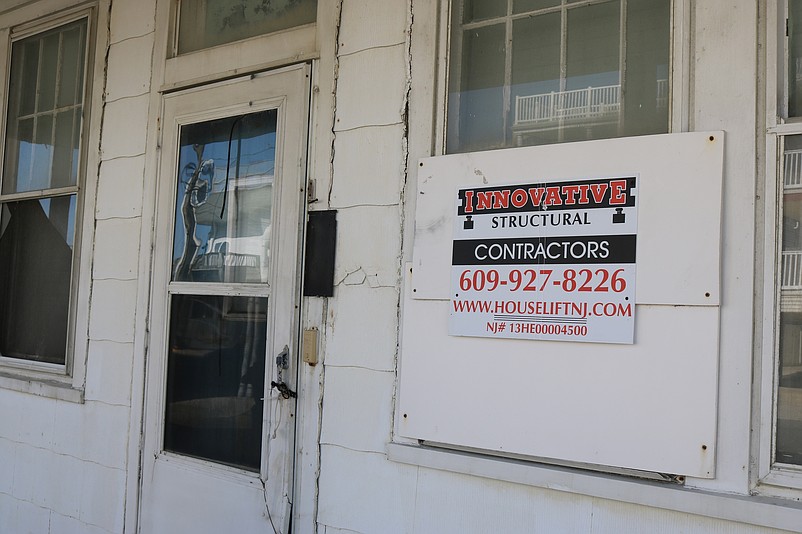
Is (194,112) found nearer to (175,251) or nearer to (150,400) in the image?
(175,251)

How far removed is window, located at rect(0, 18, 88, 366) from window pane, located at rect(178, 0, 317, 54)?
80 cm

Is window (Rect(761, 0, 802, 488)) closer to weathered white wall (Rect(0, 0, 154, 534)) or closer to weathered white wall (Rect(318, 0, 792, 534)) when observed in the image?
weathered white wall (Rect(318, 0, 792, 534))

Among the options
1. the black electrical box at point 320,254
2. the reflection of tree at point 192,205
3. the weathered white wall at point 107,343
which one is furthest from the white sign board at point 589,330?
the weathered white wall at point 107,343

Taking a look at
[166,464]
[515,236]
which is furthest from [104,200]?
[515,236]

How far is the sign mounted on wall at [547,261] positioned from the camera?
2119 millimetres

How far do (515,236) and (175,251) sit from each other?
172 centimetres

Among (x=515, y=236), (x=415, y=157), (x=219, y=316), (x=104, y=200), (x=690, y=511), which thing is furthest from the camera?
(x=104, y=200)

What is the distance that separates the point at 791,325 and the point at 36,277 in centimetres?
367

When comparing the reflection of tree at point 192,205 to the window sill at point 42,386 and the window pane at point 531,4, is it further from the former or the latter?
the window pane at point 531,4

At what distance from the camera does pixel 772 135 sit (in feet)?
6.43

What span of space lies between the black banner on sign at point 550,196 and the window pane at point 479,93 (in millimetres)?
210

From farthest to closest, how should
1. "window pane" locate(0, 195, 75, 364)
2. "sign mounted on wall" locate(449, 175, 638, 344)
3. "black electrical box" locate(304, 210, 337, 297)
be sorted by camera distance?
"window pane" locate(0, 195, 75, 364)
"black electrical box" locate(304, 210, 337, 297)
"sign mounted on wall" locate(449, 175, 638, 344)

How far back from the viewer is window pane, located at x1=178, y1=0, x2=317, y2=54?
3033mm

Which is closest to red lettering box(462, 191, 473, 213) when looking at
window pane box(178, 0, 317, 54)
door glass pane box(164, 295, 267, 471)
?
door glass pane box(164, 295, 267, 471)
